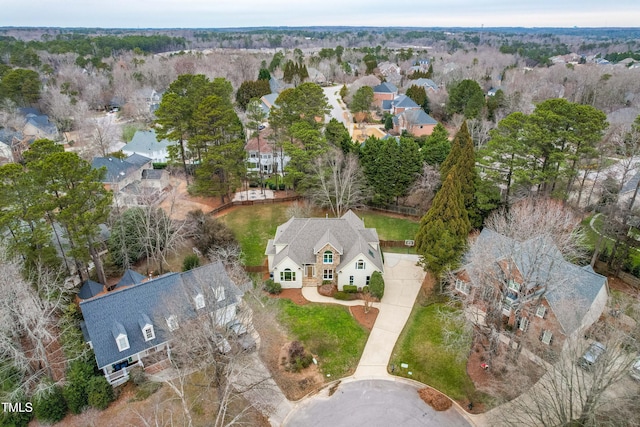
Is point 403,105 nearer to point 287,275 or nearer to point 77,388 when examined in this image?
point 287,275

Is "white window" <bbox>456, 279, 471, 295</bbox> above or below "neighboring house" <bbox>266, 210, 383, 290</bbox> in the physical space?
below

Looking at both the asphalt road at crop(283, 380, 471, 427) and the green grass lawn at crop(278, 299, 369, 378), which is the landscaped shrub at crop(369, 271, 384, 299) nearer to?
the green grass lawn at crop(278, 299, 369, 378)

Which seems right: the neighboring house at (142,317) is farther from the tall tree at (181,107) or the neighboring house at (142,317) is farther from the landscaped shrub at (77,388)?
the tall tree at (181,107)

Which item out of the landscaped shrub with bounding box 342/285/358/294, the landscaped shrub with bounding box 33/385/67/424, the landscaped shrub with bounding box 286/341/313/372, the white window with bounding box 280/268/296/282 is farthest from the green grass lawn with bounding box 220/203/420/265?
the landscaped shrub with bounding box 33/385/67/424

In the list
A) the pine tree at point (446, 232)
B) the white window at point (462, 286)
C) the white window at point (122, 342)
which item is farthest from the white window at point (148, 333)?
the white window at point (462, 286)

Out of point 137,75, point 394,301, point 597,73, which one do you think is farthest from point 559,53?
point 394,301

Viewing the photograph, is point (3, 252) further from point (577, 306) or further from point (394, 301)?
point (577, 306)
